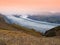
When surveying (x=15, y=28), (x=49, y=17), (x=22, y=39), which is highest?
(x=49, y=17)

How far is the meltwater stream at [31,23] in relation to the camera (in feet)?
13.0

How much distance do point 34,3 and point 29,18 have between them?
35cm

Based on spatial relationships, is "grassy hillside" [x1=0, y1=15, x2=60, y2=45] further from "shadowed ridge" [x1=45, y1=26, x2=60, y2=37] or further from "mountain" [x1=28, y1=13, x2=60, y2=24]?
"mountain" [x1=28, y1=13, x2=60, y2=24]

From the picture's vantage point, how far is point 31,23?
4070 mm

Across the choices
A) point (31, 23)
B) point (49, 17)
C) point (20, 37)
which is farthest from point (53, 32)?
point (20, 37)

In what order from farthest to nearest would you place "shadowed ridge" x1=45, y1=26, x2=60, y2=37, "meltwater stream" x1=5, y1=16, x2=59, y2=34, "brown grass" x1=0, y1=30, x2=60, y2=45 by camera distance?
1. "meltwater stream" x1=5, y1=16, x2=59, y2=34
2. "shadowed ridge" x1=45, y1=26, x2=60, y2=37
3. "brown grass" x1=0, y1=30, x2=60, y2=45

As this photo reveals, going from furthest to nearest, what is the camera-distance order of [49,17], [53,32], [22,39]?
[49,17] < [53,32] < [22,39]

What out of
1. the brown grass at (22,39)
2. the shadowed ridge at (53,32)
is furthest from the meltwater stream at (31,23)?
the brown grass at (22,39)

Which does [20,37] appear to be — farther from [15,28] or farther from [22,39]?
[15,28]

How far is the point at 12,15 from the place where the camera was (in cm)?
413

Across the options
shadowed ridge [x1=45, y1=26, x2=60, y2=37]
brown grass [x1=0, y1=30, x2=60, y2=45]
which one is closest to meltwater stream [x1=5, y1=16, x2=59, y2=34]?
shadowed ridge [x1=45, y1=26, x2=60, y2=37]

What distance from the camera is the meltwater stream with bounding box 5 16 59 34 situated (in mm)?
3971

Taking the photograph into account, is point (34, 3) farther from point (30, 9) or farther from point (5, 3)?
point (5, 3)

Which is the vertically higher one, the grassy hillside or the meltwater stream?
the meltwater stream
